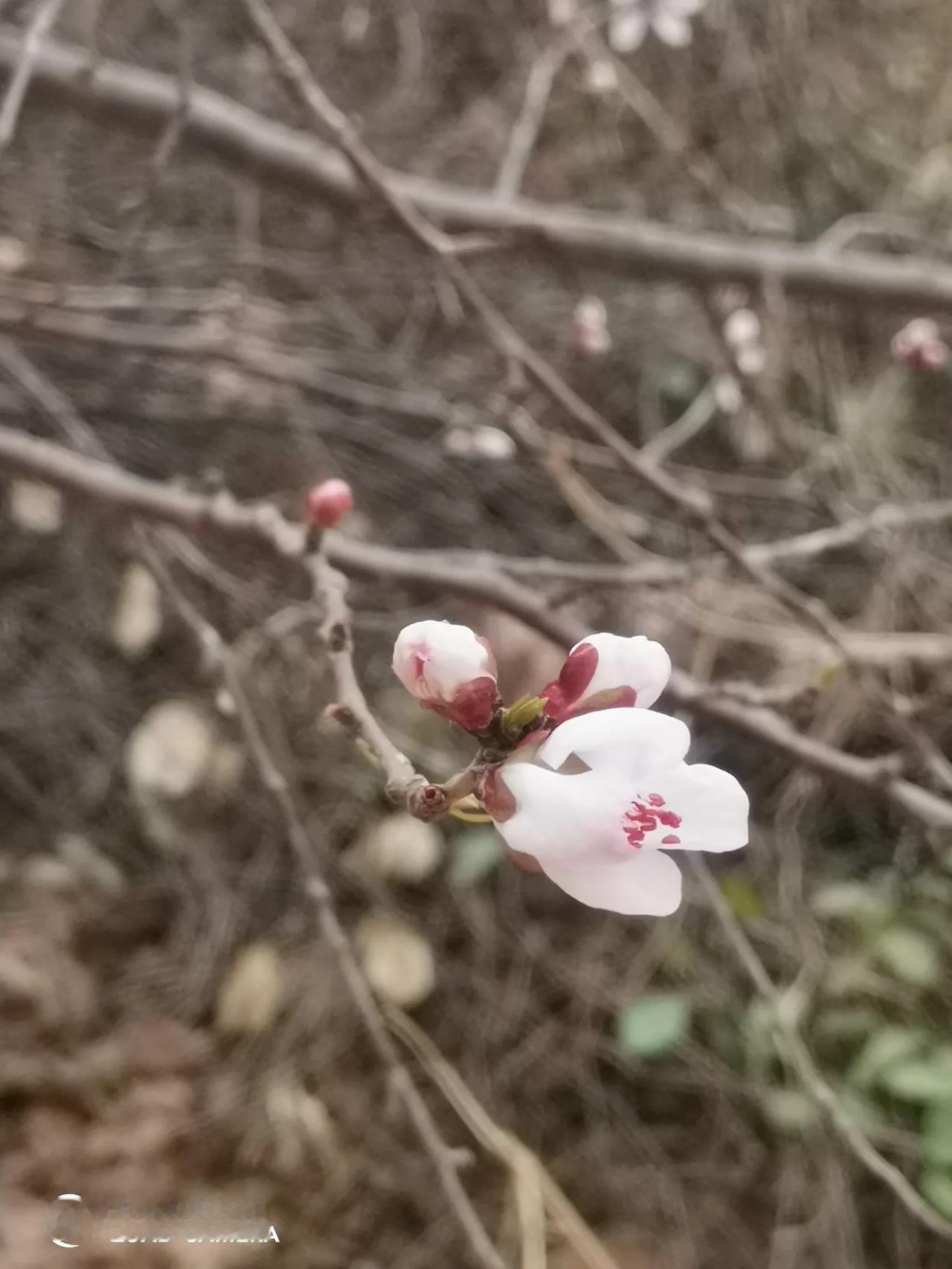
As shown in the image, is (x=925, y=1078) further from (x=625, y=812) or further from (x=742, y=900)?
(x=625, y=812)

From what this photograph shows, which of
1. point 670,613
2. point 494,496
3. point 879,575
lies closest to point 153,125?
point 494,496

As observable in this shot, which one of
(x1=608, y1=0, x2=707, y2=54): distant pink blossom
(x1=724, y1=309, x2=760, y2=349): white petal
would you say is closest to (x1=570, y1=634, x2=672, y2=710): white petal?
(x1=724, y1=309, x2=760, y2=349): white petal

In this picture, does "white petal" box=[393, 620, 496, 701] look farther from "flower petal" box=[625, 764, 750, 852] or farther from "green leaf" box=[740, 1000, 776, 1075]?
"green leaf" box=[740, 1000, 776, 1075]

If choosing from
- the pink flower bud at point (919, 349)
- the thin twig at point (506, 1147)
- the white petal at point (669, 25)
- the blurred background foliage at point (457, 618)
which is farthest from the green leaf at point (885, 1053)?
the white petal at point (669, 25)

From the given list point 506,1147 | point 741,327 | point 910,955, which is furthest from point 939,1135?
point 741,327

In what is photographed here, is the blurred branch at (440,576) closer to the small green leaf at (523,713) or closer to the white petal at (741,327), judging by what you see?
the small green leaf at (523,713)
